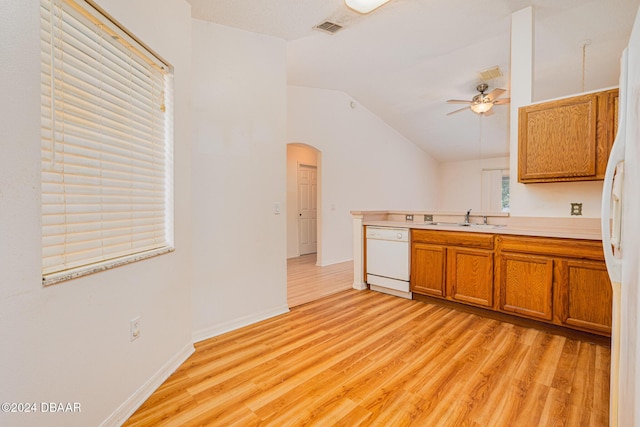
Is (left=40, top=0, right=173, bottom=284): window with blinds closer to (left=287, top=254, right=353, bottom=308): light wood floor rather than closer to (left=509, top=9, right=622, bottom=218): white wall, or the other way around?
(left=287, top=254, right=353, bottom=308): light wood floor

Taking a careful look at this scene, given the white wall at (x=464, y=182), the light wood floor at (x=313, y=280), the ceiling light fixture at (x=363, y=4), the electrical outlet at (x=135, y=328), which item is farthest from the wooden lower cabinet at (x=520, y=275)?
the white wall at (x=464, y=182)

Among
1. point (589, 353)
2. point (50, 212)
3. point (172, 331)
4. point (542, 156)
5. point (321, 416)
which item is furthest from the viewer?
point (542, 156)

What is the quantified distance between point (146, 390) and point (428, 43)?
4.24 meters

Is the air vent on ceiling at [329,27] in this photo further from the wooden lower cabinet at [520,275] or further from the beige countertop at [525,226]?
the wooden lower cabinet at [520,275]

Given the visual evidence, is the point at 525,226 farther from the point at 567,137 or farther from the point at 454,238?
the point at 567,137

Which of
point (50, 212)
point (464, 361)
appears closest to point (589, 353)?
point (464, 361)

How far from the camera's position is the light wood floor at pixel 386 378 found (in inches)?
61.5

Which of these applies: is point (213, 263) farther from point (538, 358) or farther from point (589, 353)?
point (589, 353)

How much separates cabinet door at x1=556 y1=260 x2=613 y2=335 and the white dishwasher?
1.38 metres

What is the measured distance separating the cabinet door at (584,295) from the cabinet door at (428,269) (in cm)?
98

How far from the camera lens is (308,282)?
4.23 meters

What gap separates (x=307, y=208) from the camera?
6.61 metres

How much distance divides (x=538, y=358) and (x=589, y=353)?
417mm

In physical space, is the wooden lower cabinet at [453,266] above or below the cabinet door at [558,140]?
below
